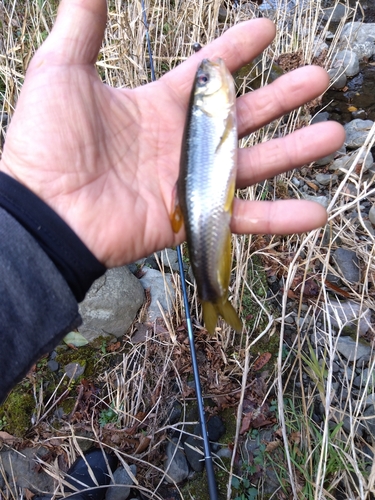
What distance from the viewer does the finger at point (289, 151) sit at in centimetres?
223

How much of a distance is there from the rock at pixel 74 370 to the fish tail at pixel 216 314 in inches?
59.3

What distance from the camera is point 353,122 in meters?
5.46

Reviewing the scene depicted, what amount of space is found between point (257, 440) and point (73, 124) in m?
2.25

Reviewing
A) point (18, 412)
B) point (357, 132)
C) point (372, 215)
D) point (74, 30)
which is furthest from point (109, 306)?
point (357, 132)

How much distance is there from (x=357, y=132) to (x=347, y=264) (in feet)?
8.02

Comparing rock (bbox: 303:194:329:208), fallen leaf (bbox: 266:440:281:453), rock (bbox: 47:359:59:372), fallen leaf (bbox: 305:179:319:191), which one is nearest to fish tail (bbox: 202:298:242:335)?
fallen leaf (bbox: 266:440:281:453)

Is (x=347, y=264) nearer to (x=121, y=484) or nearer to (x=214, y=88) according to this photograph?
(x=214, y=88)

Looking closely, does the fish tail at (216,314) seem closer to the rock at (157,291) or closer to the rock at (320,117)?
the rock at (157,291)

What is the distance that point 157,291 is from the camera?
3.49m

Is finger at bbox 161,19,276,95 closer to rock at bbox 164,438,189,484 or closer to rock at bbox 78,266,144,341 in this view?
rock at bbox 78,266,144,341

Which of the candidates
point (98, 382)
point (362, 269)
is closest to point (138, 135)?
point (98, 382)

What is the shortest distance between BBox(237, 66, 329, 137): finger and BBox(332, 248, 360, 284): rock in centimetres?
169

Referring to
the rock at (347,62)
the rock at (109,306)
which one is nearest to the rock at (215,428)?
the rock at (109,306)

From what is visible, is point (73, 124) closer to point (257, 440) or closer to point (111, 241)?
point (111, 241)
